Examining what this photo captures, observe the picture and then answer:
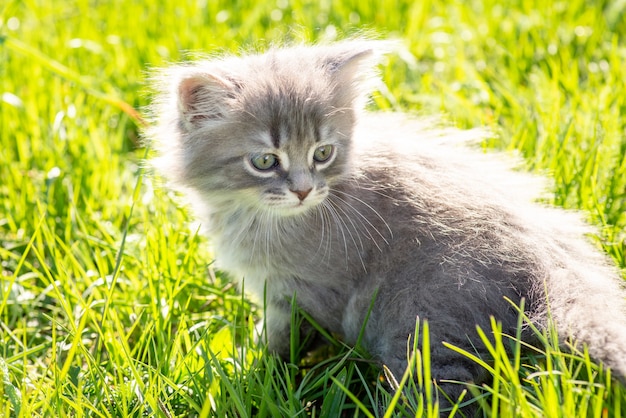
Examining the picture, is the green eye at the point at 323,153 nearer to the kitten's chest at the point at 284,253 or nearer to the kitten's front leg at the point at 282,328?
the kitten's chest at the point at 284,253

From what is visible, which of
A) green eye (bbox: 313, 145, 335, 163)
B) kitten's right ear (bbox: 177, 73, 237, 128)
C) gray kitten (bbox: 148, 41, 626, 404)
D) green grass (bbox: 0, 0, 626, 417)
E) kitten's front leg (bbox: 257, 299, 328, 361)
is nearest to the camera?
green grass (bbox: 0, 0, 626, 417)

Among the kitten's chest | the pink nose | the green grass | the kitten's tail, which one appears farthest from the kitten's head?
the kitten's tail

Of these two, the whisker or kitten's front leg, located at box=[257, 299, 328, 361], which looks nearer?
the whisker

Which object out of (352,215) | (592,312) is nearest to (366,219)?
(352,215)

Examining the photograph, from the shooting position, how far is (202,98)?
8.93ft

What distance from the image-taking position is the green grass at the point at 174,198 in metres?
2.41

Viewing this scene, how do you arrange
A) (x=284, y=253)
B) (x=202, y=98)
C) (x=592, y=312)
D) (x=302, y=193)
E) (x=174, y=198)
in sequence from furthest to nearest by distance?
(x=174, y=198), (x=284, y=253), (x=202, y=98), (x=302, y=193), (x=592, y=312)

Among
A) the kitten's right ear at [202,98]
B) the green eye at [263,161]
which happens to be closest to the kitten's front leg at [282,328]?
the green eye at [263,161]

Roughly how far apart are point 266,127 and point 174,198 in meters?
0.95

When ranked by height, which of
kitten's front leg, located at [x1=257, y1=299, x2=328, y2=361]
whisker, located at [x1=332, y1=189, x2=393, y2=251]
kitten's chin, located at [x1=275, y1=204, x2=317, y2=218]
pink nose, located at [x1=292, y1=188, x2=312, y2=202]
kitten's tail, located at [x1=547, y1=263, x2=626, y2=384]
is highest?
pink nose, located at [x1=292, y1=188, x2=312, y2=202]

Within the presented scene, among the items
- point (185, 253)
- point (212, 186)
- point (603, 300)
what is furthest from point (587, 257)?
point (185, 253)

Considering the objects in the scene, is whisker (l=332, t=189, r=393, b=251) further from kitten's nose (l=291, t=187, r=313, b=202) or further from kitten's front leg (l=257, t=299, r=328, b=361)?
kitten's front leg (l=257, t=299, r=328, b=361)

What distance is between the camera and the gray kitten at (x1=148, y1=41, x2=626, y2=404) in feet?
8.27

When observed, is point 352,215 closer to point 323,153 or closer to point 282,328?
point 323,153
